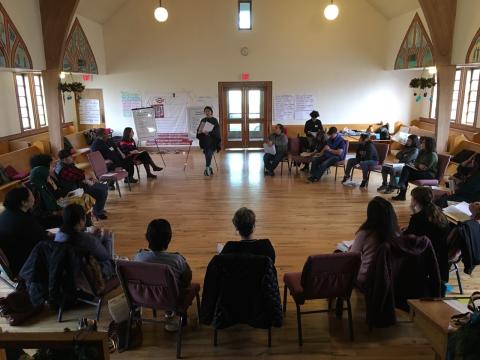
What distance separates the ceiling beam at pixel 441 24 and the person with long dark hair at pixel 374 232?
607cm

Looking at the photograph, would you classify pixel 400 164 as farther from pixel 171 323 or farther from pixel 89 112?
pixel 89 112

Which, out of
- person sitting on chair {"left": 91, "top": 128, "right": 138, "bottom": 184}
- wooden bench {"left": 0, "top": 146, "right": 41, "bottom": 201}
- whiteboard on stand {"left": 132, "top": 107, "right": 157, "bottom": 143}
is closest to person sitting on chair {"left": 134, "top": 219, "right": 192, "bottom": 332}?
wooden bench {"left": 0, "top": 146, "right": 41, "bottom": 201}

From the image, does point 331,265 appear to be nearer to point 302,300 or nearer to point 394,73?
point 302,300

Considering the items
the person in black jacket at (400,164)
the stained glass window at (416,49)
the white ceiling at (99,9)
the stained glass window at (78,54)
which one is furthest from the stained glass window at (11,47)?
the stained glass window at (416,49)

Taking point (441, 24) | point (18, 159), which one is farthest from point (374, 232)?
point (18, 159)

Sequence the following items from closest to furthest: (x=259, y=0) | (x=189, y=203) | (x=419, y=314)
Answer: (x=419, y=314) → (x=189, y=203) → (x=259, y=0)

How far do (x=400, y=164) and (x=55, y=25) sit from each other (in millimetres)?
7167

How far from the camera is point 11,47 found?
714 cm

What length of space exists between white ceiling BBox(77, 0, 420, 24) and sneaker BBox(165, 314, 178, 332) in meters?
8.75

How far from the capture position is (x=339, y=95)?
11930 mm

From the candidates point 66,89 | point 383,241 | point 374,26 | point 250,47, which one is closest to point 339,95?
point 374,26

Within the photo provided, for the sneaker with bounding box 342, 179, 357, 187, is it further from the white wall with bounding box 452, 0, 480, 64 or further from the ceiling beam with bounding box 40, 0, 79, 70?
the ceiling beam with bounding box 40, 0, 79, 70

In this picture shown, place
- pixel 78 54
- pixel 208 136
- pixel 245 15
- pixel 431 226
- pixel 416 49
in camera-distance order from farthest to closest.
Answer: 1. pixel 245 15
2. pixel 78 54
3. pixel 416 49
4. pixel 208 136
5. pixel 431 226

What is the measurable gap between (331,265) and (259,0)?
32.7 feet
